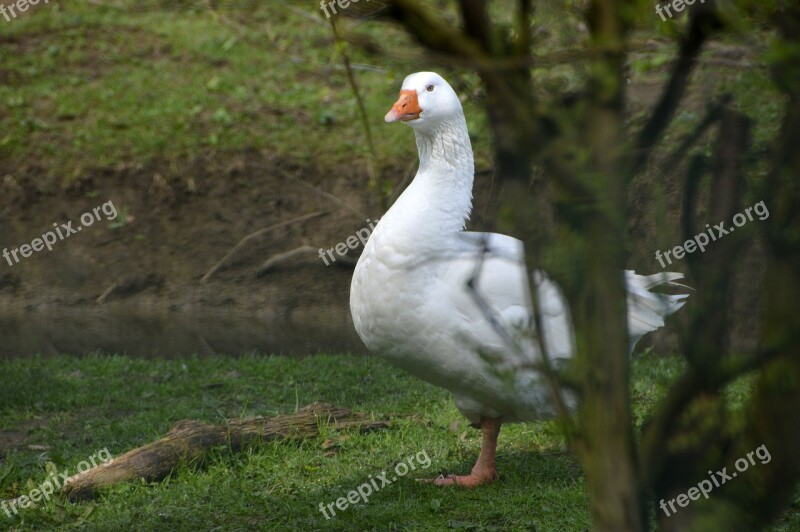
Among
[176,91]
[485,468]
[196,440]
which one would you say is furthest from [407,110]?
[176,91]

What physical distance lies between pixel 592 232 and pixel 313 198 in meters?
8.59

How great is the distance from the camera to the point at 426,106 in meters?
5.48

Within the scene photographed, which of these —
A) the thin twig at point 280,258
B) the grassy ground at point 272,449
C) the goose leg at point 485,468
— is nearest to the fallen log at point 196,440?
the grassy ground at point 272,449

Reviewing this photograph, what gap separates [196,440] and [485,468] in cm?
153

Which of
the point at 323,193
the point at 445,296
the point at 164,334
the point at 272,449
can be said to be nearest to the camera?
the point at 445,296

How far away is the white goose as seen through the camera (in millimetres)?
4781

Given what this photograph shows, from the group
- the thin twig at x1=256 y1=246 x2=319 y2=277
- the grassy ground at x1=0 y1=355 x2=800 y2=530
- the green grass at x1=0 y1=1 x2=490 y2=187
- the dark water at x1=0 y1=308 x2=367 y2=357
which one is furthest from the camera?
the green grass at x1=0 y1=1 x2=490 y2=187

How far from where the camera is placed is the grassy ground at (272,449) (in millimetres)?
4637

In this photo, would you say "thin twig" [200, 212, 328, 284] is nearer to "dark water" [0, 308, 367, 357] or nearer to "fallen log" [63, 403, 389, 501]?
"dark water" [0, 308, 367, 357]

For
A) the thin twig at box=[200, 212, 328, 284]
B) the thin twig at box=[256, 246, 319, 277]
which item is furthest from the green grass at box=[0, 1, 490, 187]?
the thin twig at box=[256, 246, 319, 277]

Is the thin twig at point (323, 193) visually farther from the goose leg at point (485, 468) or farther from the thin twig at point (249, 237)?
the goose leg at point (485, 468)

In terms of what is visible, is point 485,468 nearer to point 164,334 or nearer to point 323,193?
point 164,334

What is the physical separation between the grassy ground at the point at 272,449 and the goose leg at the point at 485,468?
66 millimetres

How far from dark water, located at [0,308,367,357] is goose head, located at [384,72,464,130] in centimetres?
339
